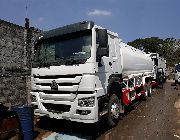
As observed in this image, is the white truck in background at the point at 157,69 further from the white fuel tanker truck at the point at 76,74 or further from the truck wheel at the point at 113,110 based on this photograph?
the white fuel tanker truck at the point at 76,74

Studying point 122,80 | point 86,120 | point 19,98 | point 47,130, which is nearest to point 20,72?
point 19,98

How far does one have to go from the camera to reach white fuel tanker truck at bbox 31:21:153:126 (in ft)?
21.6

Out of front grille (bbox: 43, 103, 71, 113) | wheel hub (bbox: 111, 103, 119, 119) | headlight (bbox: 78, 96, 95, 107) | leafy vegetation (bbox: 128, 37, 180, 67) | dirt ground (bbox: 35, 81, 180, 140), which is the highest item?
leafy vegetation (bbox: 128, 37, 180, 67)

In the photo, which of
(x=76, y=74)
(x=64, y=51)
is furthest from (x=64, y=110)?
(x=64, y=51)

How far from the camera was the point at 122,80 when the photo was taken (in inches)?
353

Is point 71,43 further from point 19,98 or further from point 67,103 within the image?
point 19,98

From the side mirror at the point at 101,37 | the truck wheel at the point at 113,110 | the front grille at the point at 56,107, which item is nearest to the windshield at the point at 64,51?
the side mirror at the point at 101,37

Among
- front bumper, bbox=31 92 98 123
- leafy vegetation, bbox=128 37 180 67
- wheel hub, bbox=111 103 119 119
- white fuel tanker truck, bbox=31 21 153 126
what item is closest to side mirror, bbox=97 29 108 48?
white fuel tanker truck, bbox=31 21 153 126

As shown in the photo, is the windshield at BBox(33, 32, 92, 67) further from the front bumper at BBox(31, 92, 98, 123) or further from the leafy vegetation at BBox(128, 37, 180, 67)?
the leafy vegetation at BBox(128, 37, 180, 67)

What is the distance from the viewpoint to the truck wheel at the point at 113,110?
777 centimetres

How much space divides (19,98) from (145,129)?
20.6 feet

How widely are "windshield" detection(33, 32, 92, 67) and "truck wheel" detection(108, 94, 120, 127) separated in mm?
1980

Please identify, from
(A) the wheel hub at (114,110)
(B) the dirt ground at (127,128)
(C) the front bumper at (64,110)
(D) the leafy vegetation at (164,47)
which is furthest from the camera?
(D) the leafy vegetation at (164,47)

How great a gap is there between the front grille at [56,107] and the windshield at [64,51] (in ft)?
4.03
